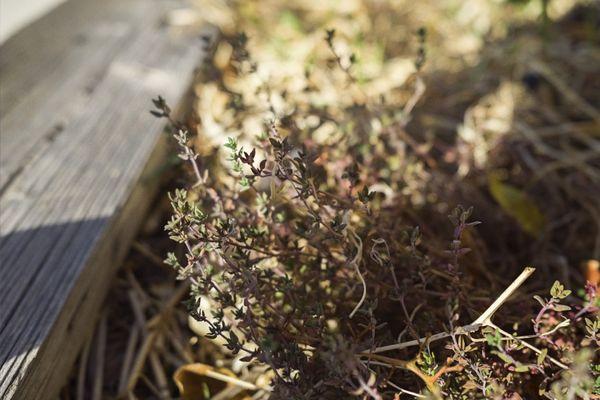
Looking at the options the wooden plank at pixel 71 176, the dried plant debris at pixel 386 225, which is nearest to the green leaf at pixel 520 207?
the dried plant debris at pixel 386 225

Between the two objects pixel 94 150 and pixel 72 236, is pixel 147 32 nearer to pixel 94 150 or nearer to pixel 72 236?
pixel 94 150

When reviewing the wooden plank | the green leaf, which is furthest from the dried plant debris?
the wooden plank

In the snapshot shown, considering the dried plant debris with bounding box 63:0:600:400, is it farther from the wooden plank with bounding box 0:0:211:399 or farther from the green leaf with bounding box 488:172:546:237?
the wooden plank with bounding box 0:0:211:399

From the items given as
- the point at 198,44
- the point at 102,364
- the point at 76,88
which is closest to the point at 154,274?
the point at 102,364

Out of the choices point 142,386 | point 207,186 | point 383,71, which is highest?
point 207,186

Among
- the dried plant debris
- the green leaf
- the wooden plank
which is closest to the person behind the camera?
the dried plant debris

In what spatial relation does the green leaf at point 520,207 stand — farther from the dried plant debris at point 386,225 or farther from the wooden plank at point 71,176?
the wooden plank at point 71,176

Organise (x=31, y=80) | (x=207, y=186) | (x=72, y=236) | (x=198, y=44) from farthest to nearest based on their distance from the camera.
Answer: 1. (x=198, y=44)
2. (x=31, y=80)
3. (x=72, y=236)
4. (x=207, y=186)

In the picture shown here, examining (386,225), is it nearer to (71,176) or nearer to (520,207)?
(520,207)
